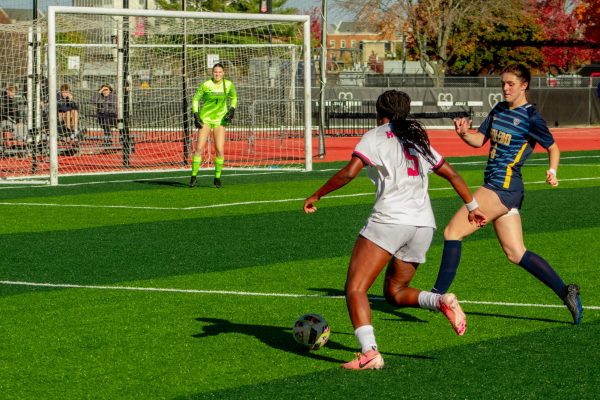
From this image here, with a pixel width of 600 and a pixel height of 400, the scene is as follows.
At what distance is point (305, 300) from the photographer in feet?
32.8

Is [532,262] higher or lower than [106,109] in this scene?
lower

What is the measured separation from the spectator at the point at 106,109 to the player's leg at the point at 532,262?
18895mm

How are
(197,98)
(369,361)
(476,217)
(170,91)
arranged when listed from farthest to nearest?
(170,91) → (197,98) → (476,217) → (369,361)

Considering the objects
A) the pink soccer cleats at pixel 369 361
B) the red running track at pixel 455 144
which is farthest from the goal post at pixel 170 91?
the pink soccer cleats at pixel 369 361

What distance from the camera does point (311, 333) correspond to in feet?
25.8

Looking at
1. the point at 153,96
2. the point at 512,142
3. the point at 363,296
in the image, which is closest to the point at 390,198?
the point at 363,296

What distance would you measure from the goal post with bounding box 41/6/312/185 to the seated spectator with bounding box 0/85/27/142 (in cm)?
105

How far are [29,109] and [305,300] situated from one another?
1582 cm

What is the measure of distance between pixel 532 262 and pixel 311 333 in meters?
2.08

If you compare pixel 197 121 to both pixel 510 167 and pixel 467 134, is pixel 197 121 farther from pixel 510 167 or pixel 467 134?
pixel 510 167

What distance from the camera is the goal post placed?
1040 inches

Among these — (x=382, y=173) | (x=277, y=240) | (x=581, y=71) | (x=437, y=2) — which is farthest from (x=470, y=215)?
(x=581, y=71)

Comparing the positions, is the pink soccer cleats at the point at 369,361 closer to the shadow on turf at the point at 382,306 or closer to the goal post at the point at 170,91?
the shadow on turf at the point at 382,306

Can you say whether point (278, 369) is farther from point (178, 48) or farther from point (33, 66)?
point (178, 48)
